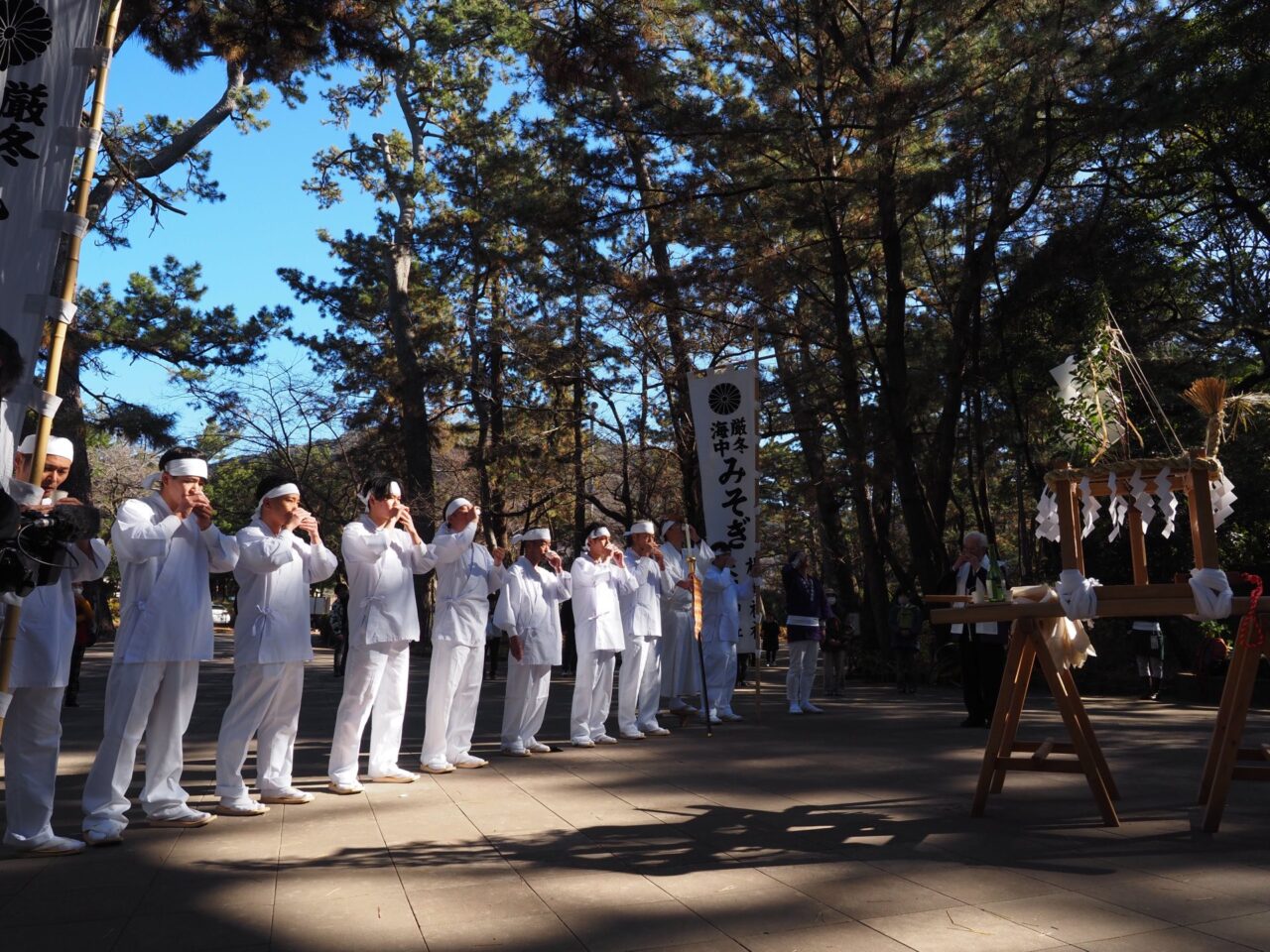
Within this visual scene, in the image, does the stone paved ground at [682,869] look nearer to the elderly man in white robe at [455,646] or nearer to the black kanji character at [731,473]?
the elderly man in white robe at [455,646]

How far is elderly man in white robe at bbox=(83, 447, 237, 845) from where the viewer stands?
18.8ft

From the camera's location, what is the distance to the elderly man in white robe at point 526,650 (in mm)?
9141

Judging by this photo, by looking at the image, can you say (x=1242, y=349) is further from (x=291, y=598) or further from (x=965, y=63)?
(x=291, y=598)

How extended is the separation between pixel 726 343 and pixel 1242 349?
7950mm

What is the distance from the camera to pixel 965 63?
12562 mm

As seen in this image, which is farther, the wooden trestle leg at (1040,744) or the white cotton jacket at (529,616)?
the white cotton jacket at (529,616)

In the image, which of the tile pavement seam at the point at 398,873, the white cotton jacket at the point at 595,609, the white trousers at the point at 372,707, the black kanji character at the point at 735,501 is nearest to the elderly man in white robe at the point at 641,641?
the white cotton jacket at the point at 595,609

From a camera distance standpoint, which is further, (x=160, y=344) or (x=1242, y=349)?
(x=160, y=344)

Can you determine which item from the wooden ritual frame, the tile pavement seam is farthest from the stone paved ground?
the wooden ritual frame

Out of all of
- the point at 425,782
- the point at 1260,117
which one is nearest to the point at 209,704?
the point at 425,782

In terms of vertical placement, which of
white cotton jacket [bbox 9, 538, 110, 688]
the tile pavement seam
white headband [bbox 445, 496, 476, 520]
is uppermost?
white headband [bbox 445, 496, 476, 520]

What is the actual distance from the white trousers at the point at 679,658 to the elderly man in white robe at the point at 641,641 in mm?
1390

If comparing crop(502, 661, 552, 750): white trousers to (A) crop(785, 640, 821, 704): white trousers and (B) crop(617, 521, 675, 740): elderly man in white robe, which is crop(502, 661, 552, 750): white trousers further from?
(A) crop(785, 640, 821, 704): white trousers

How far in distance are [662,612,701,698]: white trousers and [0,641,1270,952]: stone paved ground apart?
4.46 meters
